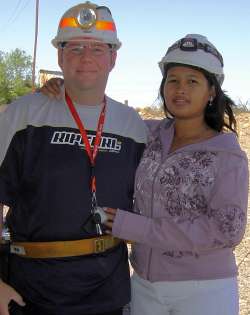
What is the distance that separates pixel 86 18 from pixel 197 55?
2.11ft

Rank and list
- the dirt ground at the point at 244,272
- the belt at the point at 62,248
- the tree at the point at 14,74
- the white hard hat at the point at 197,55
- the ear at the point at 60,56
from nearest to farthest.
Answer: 1. the belt at the point at 62,248
2. the white hard hat at the point at 197,55
3. the ear at the point at 60,56
4. the dirt ground at the point at 244,272
5. the tree at the point at 14,74

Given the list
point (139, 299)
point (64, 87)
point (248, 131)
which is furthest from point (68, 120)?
point (248, 131)

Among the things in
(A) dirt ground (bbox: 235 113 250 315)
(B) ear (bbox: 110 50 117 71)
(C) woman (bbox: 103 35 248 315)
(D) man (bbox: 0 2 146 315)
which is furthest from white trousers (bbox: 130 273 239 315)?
(A) dirt ground (bbox: 235 113 250 315)

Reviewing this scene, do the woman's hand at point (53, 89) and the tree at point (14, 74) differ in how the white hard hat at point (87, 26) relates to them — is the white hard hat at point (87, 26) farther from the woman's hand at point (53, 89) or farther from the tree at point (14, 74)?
the tree at point (14, 74)

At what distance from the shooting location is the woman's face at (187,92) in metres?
3.06

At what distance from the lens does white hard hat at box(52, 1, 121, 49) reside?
3.06 metres

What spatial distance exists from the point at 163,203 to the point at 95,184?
38cm

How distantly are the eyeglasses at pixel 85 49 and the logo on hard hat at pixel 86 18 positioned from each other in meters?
0.10

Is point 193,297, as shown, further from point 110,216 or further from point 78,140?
point 78,140

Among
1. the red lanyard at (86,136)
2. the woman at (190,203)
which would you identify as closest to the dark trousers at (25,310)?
the woman at (190,203)

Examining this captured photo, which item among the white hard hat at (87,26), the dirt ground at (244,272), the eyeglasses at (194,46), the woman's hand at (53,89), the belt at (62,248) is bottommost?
the dirt ground at (244,272)

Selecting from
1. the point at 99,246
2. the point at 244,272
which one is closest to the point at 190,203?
the point at 99,246

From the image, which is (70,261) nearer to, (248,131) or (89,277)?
(89,277)

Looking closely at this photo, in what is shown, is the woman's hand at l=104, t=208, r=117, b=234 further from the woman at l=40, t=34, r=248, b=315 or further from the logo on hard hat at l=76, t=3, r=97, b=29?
the logo on hard hat at l=76, t=3, r=97, b=29
